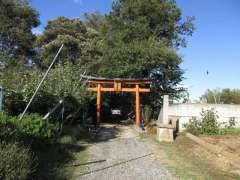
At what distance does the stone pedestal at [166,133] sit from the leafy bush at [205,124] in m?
1.71

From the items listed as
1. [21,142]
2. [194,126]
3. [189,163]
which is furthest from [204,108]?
[21,142]

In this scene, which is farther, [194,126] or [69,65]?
[69,65]

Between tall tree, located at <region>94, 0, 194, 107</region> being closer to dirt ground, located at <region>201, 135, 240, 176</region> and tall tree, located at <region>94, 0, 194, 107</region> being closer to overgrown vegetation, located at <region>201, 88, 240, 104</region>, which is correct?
dirt ground, located at <region>201, 135, 240, 176</region>

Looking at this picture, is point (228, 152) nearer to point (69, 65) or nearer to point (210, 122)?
point (210, 122)

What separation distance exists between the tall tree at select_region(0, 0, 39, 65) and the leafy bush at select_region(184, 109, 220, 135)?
1659 cm

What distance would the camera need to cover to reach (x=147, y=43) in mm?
17188

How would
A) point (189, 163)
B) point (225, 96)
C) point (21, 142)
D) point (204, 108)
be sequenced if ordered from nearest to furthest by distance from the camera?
point (21, 142), point (189, 163), point (204, 108), point (225, 96)

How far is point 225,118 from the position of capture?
439 inches

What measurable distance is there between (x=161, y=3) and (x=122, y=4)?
3.26 meters

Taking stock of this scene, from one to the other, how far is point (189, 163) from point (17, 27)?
20893mm

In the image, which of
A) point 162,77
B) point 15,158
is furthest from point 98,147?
point 162,77

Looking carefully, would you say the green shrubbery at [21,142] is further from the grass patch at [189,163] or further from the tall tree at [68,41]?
the tall tree at [68,41]

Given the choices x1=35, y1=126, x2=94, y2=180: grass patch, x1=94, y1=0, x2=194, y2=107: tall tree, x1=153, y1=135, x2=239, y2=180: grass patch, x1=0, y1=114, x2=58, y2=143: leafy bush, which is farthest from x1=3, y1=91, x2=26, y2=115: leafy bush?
x1=94, y1=0, x2=194, y2=107: tall tree

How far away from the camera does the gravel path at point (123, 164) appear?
502 centimetres
